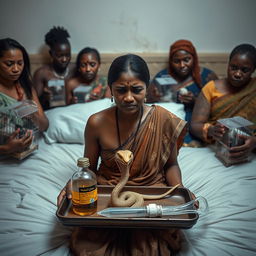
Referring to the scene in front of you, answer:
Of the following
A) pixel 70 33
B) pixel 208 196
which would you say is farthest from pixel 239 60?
pixel 70 33

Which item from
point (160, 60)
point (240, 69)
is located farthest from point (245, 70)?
point (160, 60)

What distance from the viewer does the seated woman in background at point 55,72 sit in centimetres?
200

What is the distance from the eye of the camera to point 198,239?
3.49ft

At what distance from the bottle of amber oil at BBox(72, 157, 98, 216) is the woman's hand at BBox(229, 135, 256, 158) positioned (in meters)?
Answer: 0.91

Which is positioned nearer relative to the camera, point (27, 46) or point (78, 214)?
point (78, 214)

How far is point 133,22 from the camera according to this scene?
2.18m

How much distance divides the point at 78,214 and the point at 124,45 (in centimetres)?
156

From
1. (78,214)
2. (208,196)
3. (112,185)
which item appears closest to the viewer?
(78,214)

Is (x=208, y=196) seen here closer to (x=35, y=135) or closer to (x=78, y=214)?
(x=78, y=214)

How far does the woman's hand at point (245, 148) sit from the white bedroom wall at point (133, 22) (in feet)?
3.07

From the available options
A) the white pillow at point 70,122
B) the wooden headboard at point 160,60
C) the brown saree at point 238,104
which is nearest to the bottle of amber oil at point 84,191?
the white pillow at point 70,122

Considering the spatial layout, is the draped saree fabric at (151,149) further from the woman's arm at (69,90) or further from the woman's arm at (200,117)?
the woman's arm at (69,90)

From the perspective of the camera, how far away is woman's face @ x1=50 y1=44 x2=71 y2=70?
1994mm

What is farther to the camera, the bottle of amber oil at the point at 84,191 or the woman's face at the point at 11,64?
the woman's face at the point at 11,64
